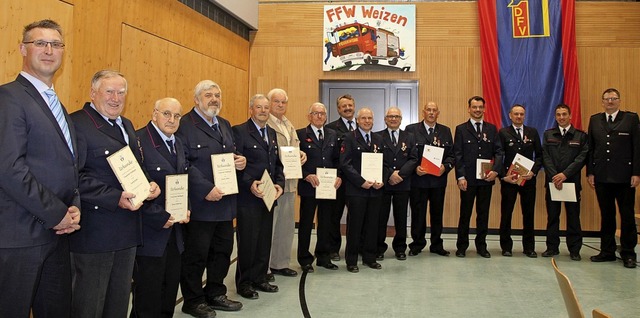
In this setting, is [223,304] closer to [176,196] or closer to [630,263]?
[176,196]

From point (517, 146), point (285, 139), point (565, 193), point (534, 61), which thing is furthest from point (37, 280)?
point (534, 61)

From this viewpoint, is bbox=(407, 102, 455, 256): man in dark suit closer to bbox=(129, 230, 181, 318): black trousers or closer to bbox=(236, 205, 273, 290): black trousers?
bbox=(236, 205, 273, 290): black trousers

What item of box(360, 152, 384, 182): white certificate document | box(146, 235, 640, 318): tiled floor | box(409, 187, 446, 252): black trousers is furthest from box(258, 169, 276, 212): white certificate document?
box(409, 187, 446, 252): black trousers

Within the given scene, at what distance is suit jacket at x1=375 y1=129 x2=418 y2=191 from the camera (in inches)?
Answer: 222

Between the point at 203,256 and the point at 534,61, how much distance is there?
615 centimetres

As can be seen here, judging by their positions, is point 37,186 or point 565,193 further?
point 565,193

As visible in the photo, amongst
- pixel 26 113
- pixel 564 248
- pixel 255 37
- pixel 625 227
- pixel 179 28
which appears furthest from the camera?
pixel 255 37

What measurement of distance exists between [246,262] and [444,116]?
4922 mm

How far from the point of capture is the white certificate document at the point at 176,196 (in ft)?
10.0

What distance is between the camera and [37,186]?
7.00 ft

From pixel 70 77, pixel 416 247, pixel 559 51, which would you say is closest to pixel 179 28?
pixel 70 77

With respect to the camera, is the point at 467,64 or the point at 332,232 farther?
the point at 467,64

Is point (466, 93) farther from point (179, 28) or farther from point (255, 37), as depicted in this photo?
point (179, 28)

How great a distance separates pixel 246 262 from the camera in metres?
4.20
